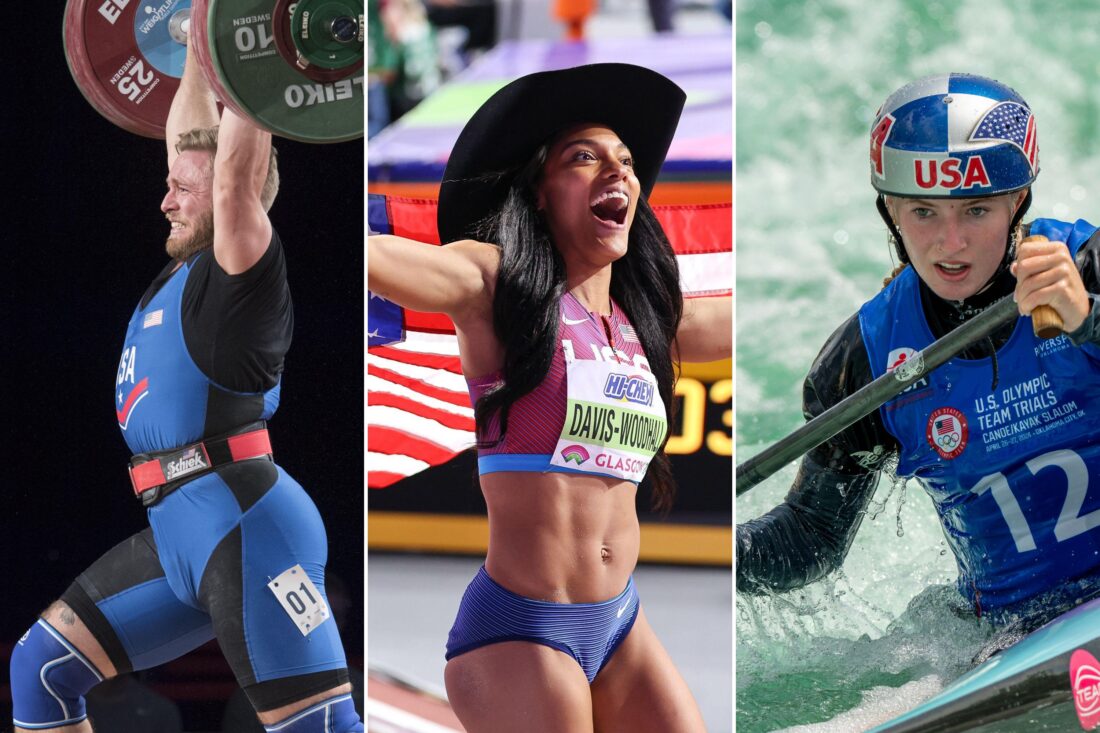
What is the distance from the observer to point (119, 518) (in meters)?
3.20

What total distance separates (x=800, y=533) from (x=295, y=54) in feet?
5.23

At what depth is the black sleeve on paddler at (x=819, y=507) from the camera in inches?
118

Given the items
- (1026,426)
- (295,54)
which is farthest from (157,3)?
(1026,426)

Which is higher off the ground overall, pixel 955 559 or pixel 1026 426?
pixel 1026 426

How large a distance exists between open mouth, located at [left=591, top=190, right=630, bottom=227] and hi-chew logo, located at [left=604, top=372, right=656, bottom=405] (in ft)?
1.07

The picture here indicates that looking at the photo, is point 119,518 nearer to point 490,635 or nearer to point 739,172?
point 490,635

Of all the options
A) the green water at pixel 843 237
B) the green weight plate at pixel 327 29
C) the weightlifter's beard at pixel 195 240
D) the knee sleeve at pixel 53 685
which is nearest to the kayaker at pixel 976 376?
the green water at pixel 843 237

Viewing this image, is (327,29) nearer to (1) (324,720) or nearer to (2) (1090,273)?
(1) (324,720)

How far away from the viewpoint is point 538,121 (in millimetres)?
2752

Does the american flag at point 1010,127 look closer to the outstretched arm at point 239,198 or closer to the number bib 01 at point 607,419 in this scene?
the number bib 01 at point 607,419

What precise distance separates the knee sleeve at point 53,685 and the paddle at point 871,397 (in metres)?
1.63

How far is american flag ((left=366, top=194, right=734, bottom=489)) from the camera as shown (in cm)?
280

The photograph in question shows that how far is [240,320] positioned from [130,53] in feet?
2.27

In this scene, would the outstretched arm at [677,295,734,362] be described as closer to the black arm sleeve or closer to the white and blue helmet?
the white and blue helmet
